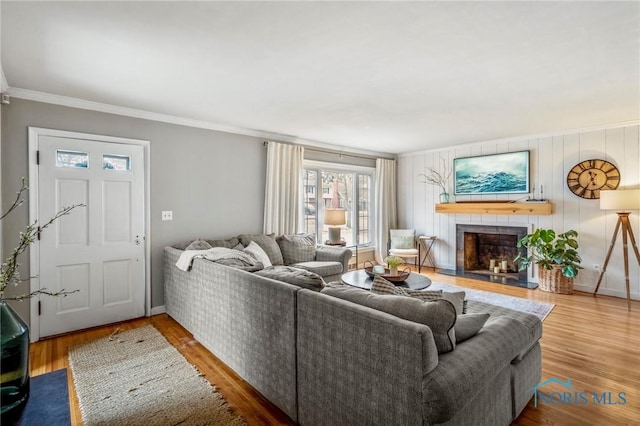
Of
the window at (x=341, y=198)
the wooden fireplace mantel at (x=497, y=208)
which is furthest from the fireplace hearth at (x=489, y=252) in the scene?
the window at (x=341, y=198)

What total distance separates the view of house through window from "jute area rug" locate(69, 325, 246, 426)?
10.6 ft

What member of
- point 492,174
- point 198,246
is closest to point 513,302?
point 492,174

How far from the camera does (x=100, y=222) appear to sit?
135 inches

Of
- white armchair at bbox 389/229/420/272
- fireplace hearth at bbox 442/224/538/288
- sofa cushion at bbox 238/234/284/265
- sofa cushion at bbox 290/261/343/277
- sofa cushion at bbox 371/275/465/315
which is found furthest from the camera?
white armchair at bbox 389/229/420/272

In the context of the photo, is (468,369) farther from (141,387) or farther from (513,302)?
(513,302)

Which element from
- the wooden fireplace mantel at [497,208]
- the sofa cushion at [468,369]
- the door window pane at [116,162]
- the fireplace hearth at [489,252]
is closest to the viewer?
the sofa cushion at [468,369]

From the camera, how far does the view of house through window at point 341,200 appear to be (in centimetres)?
570

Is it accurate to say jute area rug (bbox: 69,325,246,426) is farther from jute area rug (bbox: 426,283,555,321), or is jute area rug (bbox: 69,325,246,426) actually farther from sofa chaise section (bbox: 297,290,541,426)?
jute area rug (bbox: 426,283,555,321)

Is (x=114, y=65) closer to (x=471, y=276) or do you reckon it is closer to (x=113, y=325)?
(x=113, y=325)

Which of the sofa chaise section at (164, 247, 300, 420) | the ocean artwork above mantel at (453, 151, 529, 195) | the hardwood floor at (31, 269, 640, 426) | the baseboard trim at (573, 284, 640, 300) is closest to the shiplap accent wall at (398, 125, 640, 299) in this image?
the baseboard trim at (573, 284, 640, 300)

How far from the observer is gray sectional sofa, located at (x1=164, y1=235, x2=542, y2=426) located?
1331 mm

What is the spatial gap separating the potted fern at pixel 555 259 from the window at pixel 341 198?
279cm

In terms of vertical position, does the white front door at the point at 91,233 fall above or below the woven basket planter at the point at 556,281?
above

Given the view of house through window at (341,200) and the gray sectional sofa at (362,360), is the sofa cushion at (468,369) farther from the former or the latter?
the view of house through window at (341,200)
